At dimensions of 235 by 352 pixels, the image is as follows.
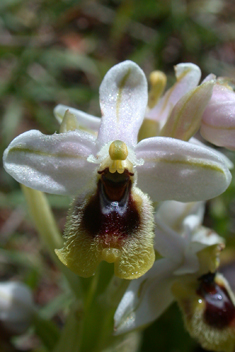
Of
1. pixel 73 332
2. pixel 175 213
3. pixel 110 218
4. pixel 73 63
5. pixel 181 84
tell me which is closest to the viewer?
pixel 110 218

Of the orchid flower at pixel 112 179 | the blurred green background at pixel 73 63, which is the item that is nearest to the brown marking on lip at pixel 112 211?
the orchid flower at pixel 112 179

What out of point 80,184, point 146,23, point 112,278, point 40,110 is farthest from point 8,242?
point 146,23

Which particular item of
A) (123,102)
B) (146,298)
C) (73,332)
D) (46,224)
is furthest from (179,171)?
(73,332)

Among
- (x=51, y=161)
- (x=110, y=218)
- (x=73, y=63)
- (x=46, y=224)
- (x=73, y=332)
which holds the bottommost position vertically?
(x=73, y=332)

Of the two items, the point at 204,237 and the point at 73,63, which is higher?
the point at 204,237

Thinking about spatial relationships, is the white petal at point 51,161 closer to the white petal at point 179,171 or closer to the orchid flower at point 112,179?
the orchid flower at point 112,179

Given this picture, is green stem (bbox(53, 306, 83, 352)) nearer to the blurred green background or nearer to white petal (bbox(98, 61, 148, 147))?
the blurred green background

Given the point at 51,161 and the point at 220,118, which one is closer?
the point at 51,161

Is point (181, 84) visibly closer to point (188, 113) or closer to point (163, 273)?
point (188, 113)
